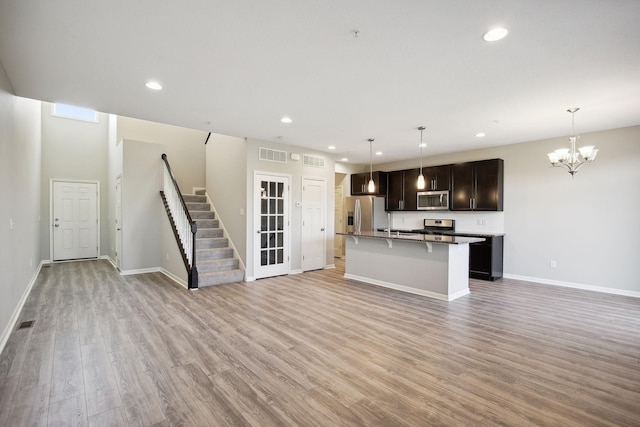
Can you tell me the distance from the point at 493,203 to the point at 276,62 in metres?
5.36

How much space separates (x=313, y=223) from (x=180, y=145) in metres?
4.53

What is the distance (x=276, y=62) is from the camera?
112 inches

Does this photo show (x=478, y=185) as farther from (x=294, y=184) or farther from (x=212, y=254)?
(x=212, y=254)

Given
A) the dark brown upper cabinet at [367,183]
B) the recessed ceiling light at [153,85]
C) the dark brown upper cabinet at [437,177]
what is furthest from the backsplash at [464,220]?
the recessed ceiling light at [153,85]

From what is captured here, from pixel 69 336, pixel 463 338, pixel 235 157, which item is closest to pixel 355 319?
pixel 463 338

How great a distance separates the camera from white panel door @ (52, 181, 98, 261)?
25.5 feet

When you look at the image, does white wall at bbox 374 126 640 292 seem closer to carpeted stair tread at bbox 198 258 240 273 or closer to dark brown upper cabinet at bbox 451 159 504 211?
dark brown upper cabinet at bbox 451 159 504 211

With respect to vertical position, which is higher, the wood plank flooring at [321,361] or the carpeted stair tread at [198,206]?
the carpeted stair tread at [198,206]

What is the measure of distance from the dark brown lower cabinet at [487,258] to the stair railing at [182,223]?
5.34 metres

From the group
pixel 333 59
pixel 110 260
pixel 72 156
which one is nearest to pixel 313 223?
pixel 333 59

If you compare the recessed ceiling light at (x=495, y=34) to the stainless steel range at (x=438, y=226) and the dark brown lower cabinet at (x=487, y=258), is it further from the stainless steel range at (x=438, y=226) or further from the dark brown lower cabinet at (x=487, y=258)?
the stainless steel range at (x=438, y=226)

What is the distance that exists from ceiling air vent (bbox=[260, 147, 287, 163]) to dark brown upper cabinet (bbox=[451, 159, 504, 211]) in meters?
3.77

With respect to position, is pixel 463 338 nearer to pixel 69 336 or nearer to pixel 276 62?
pixel 276 62

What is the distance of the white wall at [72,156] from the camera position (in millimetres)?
7582
